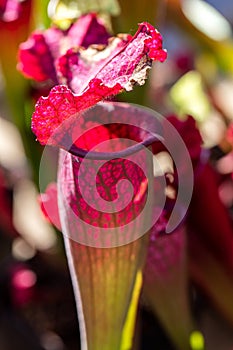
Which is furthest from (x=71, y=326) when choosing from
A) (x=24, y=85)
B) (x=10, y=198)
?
(x=24, y=85)

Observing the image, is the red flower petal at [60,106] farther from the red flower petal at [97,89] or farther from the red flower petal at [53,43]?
the red flower petal at [53,43]

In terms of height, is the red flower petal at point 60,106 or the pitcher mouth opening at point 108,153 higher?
the red flower petal at point 60,106

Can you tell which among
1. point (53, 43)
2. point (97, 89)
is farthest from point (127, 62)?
point (53, 43)

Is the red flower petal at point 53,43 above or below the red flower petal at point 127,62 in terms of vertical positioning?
below

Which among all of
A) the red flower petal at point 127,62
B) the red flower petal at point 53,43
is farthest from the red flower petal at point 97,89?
the red flower petal at point 53,43

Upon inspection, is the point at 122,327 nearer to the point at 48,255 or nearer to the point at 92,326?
the point at 92,326

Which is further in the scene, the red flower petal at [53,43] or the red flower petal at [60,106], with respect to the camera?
the red flower petal at [53,43]

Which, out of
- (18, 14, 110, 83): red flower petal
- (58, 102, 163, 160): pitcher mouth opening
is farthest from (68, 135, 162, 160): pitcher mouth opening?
(18, 14, 110, 83): red flower petal

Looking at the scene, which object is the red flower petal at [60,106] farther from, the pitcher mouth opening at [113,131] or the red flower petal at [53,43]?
the red flower petal at [53,43]

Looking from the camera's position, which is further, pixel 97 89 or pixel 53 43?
pixel 53 43

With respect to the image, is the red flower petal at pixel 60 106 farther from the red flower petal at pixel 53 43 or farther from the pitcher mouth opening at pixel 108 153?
the red flower petal at pixel 53 43

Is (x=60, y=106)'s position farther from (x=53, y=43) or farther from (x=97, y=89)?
(x=53, y=43)
